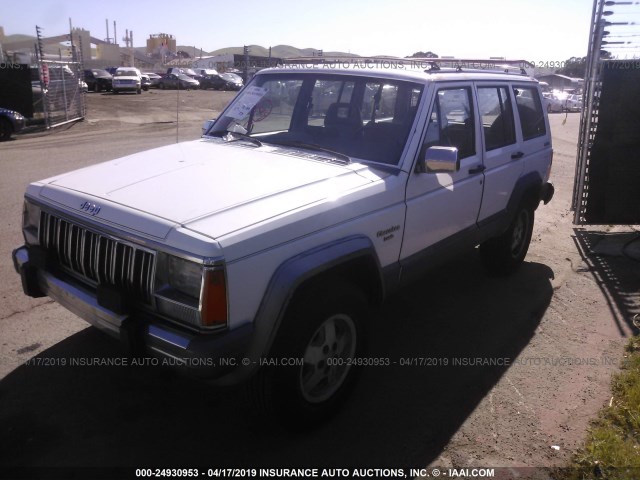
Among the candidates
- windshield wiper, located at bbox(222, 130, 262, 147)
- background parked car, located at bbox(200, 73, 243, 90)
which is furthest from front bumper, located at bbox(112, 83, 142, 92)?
windshield wiper, located at bbox(222, 130, 262, 147)

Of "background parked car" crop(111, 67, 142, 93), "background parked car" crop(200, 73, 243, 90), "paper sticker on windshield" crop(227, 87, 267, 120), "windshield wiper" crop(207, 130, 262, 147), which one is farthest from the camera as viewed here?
"background parked car" crop(200, 73, 243, 90)

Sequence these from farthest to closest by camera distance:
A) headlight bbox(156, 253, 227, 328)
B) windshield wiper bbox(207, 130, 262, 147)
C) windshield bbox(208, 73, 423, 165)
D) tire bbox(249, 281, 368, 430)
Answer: windshield wiper bbox(207, 130, 262, 147)
windshield bbox(208, 73, 423, 165)
tire bbox(249, 281, 368, 430)
headlight bbox(156, 253, 227, 328)

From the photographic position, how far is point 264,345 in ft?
9.25

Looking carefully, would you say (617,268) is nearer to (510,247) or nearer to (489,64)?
(510,247)

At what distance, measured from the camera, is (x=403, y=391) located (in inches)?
150

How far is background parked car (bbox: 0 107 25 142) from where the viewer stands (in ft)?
48.6

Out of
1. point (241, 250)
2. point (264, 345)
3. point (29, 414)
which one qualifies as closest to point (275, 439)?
point (264, 345)

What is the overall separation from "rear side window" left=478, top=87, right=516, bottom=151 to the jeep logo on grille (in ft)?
10.5

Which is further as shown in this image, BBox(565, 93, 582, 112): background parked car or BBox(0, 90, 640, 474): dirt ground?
BBox(565, 93, 582, 112): background parked car

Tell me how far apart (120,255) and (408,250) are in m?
1.93

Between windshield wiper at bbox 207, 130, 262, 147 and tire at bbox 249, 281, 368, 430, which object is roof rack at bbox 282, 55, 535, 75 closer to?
windshield wiper at bbox 207, 130, 262, 147

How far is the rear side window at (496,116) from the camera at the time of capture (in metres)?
4.86

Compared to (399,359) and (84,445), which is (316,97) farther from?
(84,445)

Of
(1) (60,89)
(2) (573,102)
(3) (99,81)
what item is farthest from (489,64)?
(3) (99,81)
